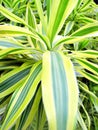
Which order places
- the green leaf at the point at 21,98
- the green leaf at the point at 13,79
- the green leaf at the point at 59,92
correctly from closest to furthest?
the green leaf at the point at 59,92
the green leaf at the point at 21,98
the green leaf at the point at 13,79

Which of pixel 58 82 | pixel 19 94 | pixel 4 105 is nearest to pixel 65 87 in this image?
pixel 58 82

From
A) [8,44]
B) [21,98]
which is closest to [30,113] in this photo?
[21,98]

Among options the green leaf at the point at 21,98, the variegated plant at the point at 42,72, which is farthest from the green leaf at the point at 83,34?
the green leaf at the point at 21,98

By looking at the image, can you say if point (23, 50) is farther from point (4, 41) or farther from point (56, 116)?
point (56, 116)

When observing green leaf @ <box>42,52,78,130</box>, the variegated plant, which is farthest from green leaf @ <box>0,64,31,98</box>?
green leaf @ <box>42,52,78,130</box>

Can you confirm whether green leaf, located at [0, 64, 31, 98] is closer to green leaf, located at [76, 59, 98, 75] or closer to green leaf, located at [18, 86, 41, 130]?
green leaf, located at [18, 86, 41, 130]

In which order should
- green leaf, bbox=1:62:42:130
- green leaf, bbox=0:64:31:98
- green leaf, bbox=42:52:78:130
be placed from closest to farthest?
green leaf, bbox=42:52:78:130 → green leaf, bbox=1:62:42:130 → green leaf, bbox=0:64:31:98

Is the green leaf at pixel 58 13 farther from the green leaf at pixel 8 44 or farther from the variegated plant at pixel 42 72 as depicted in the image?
the green leaf at pixel 8 44

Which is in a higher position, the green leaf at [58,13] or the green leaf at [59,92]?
the green leaf at [58,13]
